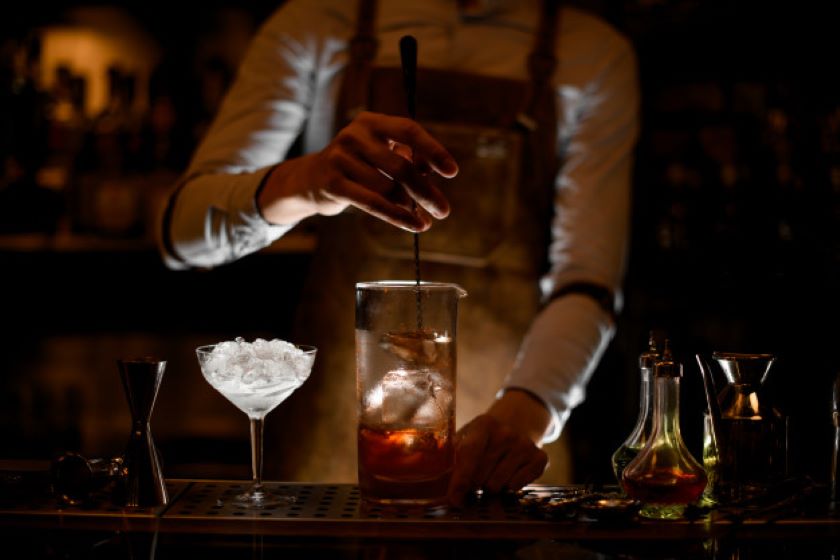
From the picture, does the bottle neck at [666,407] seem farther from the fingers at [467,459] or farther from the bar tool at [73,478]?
the bar tool at [73,478]

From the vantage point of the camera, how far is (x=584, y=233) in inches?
75.7

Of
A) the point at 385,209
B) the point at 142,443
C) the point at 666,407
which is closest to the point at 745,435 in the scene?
the point at 666,407

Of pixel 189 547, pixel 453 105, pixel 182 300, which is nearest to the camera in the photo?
pixel 189 547

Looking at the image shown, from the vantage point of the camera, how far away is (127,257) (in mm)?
2746

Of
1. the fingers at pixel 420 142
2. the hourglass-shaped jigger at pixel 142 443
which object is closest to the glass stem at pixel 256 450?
the hourglass-shaped jigger at pixel 142 443

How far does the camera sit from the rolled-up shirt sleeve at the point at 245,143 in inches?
65.9

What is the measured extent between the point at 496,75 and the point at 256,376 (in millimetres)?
1070

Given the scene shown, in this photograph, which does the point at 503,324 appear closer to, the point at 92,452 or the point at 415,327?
the point at 415,327

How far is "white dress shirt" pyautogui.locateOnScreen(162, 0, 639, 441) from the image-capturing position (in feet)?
6.24

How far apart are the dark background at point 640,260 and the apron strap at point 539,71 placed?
746 millimetres

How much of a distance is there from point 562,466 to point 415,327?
1038 millimetres

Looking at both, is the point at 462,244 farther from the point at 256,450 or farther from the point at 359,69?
the point at 256,450

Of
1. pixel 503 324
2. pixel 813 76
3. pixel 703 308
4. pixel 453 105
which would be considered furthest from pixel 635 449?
pixel 813 76

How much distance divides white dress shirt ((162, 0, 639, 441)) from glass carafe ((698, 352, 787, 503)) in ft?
2.07
